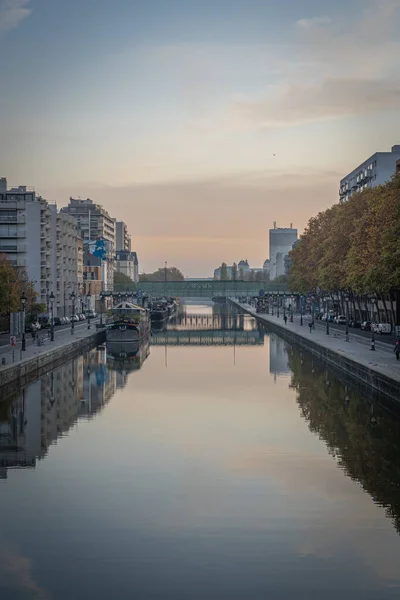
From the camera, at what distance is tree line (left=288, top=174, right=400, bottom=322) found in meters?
63.0

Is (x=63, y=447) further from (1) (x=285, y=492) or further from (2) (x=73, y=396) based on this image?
(2) (x=73, y=396)

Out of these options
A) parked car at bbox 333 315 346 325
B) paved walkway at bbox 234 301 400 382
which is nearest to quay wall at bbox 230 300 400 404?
paved walkway at bbox 234 301 400 382

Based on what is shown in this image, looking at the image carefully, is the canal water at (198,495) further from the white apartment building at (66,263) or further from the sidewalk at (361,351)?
the white apartment building at (66,263)

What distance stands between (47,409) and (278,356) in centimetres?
3809

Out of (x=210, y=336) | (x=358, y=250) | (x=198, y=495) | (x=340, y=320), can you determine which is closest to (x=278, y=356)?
(x=358, y=250)

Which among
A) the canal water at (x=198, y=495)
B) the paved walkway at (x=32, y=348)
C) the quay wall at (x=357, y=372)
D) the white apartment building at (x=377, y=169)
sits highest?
the white apartment building at (x=377, y=169)

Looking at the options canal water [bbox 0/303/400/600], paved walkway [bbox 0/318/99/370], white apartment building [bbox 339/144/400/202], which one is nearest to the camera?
canal water [bbox 0/303/400/600]

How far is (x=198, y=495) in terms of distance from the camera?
2677 cm

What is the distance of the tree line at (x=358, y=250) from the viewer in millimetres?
63025

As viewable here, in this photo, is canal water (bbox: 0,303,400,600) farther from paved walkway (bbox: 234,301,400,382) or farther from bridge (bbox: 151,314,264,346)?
bridge (bbox: 151,314,264,346)

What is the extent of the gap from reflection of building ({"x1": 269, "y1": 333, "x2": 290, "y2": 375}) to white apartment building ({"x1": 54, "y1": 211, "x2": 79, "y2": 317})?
46.8m

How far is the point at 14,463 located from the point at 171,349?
196 feet

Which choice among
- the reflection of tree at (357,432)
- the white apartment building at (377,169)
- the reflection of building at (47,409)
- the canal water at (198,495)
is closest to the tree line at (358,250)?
the reflection of tree at (357,432)

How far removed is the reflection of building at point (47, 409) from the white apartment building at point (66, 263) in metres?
72.1
